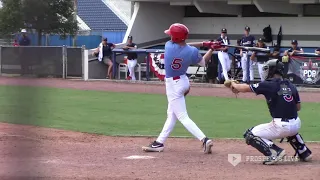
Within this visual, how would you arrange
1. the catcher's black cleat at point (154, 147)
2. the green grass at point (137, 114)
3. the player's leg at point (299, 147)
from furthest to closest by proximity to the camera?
1. the green grass at point (137, 114)
2. the catcher's black cleat at point (154, 147)
3. the player's leg at point (299, 147)

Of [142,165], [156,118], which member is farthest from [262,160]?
[156,118]

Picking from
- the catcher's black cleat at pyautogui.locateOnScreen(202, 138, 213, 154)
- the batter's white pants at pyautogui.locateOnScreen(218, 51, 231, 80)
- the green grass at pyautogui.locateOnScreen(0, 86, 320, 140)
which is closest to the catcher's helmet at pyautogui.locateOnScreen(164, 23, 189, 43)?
the catcher's black cleat at pyautogui.locateOnScreen(202, 138, 213, 154)

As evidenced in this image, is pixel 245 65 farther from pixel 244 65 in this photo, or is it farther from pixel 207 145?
pixel 207 145

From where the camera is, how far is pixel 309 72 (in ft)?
66.6

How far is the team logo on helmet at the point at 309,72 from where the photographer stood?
20169 millimetres

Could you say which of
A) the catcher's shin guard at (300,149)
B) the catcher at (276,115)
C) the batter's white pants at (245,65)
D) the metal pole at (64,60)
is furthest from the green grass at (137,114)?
the metal pole at (64,60)

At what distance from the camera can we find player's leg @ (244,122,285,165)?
7977mm

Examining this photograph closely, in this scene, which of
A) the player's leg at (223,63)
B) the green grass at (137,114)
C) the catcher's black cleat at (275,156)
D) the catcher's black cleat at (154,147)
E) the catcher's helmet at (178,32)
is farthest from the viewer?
the player's leg at (223,63)

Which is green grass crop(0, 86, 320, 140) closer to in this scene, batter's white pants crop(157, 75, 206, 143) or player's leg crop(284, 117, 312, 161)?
batter's white pants crop(157, 75, 206, 143)

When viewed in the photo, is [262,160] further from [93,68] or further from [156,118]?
[93,68]

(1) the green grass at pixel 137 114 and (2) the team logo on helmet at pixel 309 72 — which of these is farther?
(2) the team logo on helmet at pixel 309 72

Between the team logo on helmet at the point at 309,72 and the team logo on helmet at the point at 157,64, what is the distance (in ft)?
16.7

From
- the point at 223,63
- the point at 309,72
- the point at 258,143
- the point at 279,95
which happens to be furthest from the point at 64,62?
the point at 279,95

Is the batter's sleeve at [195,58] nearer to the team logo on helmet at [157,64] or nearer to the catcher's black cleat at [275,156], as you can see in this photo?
the catcher's black cleat at [275,156]
